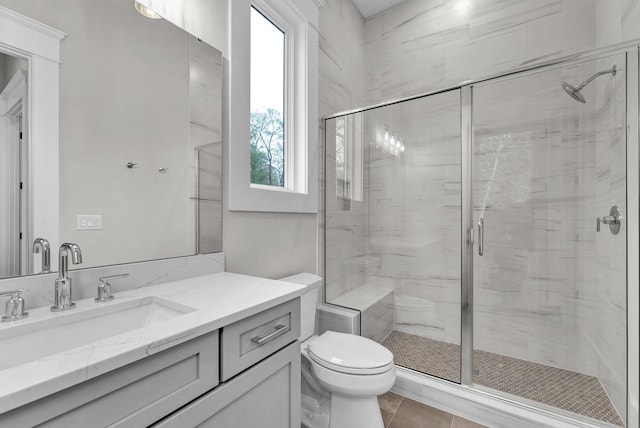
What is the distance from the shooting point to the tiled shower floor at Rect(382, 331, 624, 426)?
1.54 metres

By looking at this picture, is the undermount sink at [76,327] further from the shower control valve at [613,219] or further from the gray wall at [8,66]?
the shower control valve at [613,219]

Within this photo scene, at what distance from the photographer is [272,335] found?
37.9 inches

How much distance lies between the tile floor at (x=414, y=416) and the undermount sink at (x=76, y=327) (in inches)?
53.0

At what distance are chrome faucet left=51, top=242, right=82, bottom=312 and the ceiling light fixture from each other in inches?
36.2

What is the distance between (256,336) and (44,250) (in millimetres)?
672

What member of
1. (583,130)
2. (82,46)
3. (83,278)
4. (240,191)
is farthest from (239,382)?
(583,130)

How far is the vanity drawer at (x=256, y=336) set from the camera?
0.81 metres

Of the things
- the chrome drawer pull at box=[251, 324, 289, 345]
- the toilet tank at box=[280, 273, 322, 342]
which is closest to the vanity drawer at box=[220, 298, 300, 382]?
the chrome drawer pull at box=[251, 324, 289, 345]

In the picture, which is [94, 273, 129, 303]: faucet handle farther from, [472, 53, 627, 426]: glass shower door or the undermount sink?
[472, 53, 627, 426]: glass shower door

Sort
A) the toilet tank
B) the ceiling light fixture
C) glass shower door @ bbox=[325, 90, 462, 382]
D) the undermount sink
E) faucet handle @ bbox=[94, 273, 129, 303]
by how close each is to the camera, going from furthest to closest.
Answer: glass shower door @ bbox=[325, 90, 462, 382]
the toilet tank
the ceiling light fixture
faucet handle @ bbox=[94, 273, 129, 303]
the undermount sink

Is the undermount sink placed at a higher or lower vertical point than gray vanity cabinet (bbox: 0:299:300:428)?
higher

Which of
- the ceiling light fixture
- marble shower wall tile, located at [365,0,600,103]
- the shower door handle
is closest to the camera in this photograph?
the ceiling light fixture

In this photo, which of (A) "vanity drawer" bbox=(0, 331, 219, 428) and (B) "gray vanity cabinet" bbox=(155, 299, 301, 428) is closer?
(A) "vanity drawer" bbox=(0, 331, 219, 428)

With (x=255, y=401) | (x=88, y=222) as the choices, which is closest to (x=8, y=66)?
(x=88, y=222)
